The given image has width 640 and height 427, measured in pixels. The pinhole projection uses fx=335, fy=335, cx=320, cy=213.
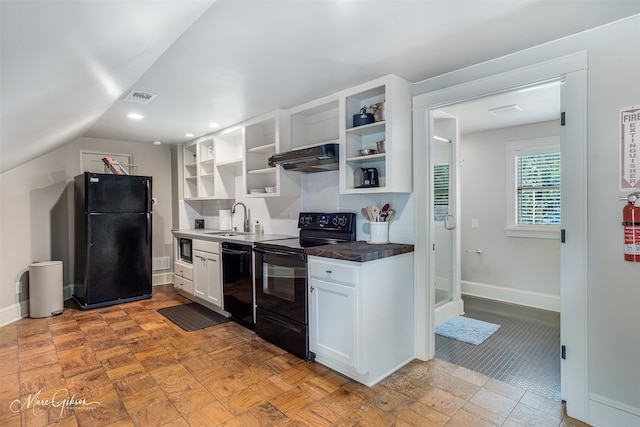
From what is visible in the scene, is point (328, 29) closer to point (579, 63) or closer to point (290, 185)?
point (579, 63)

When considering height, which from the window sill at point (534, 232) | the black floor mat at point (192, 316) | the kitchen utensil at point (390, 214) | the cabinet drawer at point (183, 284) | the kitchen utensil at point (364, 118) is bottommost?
the black floor mat at point (192, 316)

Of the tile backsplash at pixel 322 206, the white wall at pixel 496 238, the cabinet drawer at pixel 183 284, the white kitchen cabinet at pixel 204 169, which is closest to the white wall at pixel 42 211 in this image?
the white kitchen cabinet at pixel 204 169

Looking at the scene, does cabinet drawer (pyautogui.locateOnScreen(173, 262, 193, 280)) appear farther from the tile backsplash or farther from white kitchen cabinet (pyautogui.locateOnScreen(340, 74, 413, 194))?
white kitchen cabinet (pyautogui.locateOnScreen(340, 74, 413, 194))

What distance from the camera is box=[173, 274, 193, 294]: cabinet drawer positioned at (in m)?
4.48

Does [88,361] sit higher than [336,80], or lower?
lower

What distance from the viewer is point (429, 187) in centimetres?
270

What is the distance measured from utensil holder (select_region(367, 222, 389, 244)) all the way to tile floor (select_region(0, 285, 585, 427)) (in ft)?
3.34

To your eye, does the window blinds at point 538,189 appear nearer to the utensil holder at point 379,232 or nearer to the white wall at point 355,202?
the white wall at point 355,202

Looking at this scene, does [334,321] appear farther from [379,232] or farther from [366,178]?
[366,178]

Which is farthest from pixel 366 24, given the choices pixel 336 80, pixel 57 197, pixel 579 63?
pixel 57 197

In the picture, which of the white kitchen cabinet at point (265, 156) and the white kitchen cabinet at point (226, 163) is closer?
the white kitchen cabinet at point (265, 156)

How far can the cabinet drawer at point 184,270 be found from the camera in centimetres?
448

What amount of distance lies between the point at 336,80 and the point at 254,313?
2.30 metres

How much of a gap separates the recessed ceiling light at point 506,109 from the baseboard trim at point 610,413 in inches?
101
